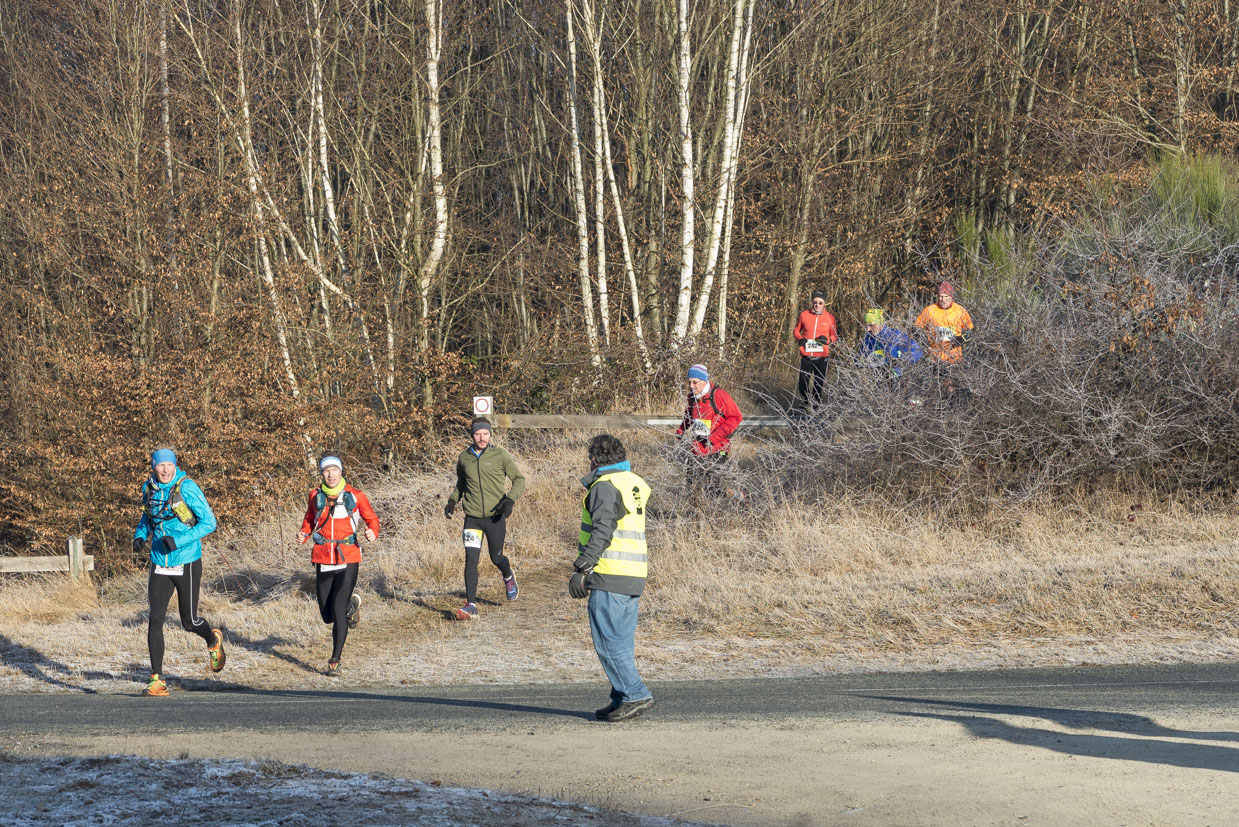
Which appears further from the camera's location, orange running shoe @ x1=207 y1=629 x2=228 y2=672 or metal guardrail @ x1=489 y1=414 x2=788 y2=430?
metal guardrail @ x1=489 y1=414 x2=788 y2=430

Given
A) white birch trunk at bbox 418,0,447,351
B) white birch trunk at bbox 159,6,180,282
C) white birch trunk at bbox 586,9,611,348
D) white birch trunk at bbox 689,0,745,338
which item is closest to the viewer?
white birch trunk at bbox 159,6,180,282

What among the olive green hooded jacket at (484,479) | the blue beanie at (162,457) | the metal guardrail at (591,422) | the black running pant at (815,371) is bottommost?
the olive green hooded jacket at (484,479)

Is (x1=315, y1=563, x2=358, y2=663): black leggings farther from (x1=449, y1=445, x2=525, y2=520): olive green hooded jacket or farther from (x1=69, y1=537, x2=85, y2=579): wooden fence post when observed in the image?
(x1=69, y1=537, x2=85, y2=579): wooden fence post

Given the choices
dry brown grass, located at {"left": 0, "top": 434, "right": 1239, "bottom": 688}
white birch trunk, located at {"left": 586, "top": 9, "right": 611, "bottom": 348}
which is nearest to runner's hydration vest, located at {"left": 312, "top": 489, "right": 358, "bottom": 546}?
dry brown grass, located at {"left": 0, "top": 434, "right": 1239, "bottom": 688}

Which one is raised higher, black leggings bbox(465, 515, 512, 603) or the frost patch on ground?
black leggings bbox(465, 515, 512, 603)

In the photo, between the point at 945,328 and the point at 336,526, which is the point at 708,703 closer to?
the point at 336,526

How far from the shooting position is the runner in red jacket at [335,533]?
10148 mm

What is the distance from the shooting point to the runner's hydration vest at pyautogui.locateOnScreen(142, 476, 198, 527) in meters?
9.80

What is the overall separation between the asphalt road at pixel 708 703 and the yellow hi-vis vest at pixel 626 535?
1094 millimetres

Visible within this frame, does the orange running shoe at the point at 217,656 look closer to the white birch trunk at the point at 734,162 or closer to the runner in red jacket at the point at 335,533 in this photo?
the runner in red jacket at the point at 335,533

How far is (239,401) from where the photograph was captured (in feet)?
70.3

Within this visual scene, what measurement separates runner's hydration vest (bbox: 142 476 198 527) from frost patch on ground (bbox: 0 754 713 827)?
3.05 metres

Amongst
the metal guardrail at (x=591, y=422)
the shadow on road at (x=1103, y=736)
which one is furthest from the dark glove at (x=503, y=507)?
the metal guardrail at (x=591, y=422)

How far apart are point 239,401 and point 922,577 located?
13229mm
